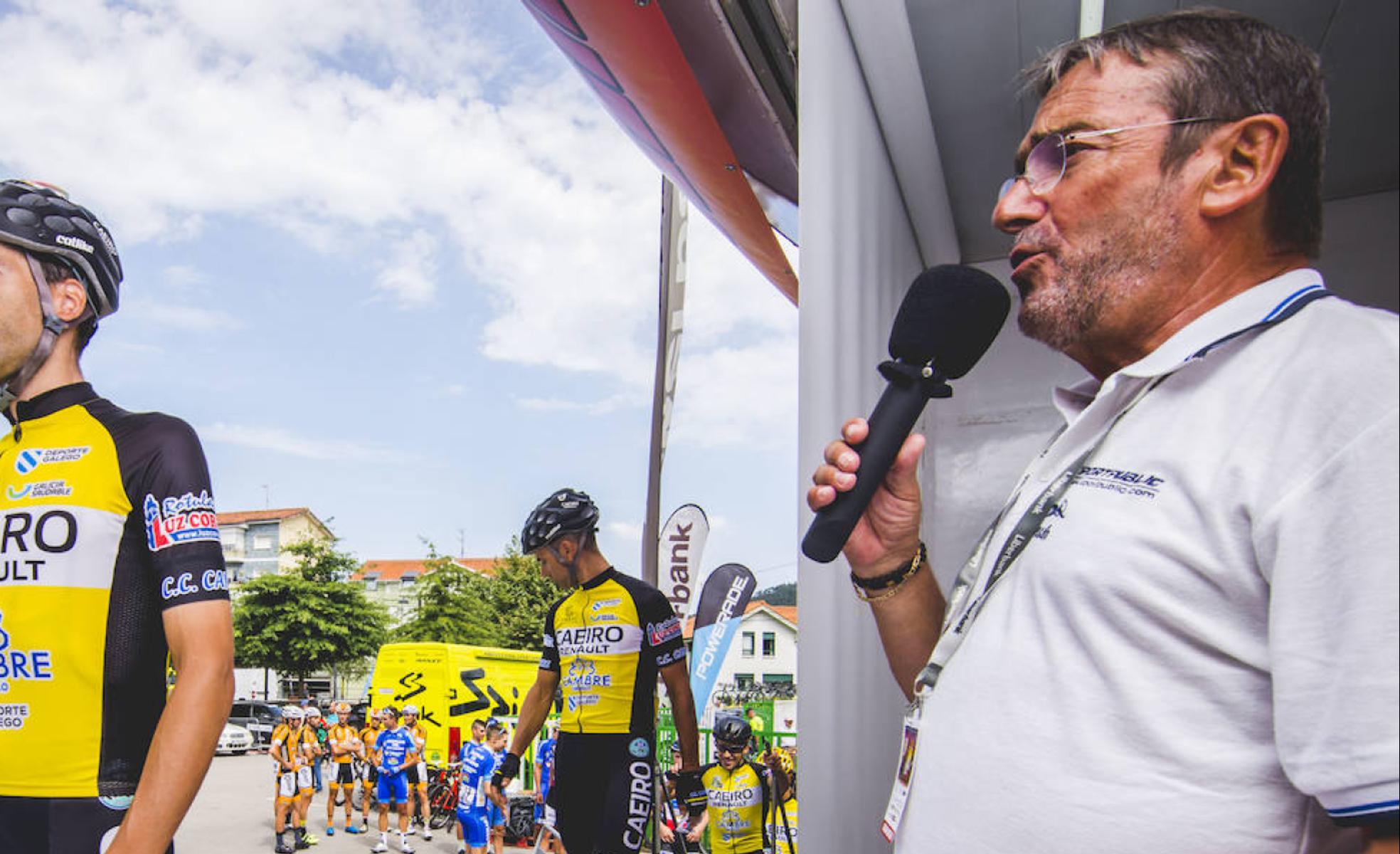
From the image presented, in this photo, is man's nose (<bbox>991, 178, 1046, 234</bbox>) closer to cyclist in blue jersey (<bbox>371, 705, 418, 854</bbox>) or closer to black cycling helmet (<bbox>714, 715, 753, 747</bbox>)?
black cycling helmet (<bbox>714, 715, 753, 747</bbox>)

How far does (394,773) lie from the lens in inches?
537

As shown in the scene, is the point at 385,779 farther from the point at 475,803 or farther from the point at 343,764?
the point at 475,803

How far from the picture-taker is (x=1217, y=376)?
960mm

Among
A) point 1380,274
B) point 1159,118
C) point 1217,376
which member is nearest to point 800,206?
point 1159,118

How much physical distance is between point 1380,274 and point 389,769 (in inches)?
540

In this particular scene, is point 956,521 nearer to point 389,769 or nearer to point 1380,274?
point 1380,274

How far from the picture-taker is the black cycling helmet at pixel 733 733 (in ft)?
25.4

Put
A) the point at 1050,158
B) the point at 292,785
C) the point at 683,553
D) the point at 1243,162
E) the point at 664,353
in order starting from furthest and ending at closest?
1. the point at 292,785
2. the point at 683,553
3. the point at 664,353
4. the point at 1050,158
5. the point at 1243,162

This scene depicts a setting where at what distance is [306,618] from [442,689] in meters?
21.7

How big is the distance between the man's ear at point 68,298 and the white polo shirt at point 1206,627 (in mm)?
1776

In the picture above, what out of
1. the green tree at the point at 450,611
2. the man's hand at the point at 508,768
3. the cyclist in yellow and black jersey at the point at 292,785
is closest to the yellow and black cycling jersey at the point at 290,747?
the cyclist in yellow and black jersey at the point at 292,785

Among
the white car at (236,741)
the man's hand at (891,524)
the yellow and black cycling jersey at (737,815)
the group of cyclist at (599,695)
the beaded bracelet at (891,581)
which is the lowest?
the white car at (236,741)

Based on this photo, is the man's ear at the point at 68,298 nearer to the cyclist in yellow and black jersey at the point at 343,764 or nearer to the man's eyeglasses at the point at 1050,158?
the man's eyeglasses at the point at 1050,158

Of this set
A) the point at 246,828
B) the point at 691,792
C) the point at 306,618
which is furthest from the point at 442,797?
the point at 306,618
